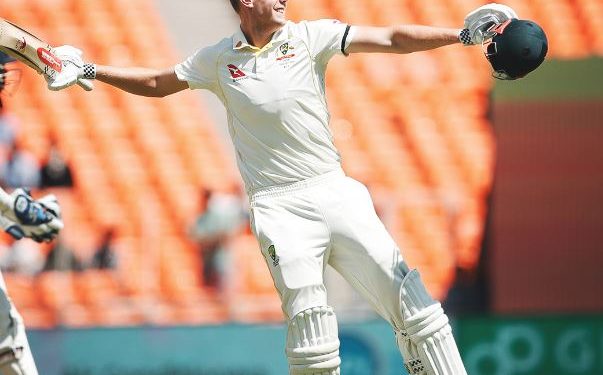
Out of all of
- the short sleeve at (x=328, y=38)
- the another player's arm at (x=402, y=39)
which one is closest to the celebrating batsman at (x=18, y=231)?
the short sleeve at (x=328, y=38)

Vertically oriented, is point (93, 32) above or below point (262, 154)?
above

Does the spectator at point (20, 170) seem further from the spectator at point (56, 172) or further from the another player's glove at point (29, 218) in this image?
the another player's glove at point (29, 218)

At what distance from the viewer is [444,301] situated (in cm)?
918

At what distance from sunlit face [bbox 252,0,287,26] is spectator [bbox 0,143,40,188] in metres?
5.56

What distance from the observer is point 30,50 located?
532 cm

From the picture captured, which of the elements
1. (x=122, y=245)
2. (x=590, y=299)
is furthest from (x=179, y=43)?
(x=590, y=299)

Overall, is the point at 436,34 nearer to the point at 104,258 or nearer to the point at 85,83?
the point at 85,83

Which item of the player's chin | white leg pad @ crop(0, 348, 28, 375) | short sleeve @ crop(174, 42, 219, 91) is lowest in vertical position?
white leg pad @ crop(0, 348, 28, 375)

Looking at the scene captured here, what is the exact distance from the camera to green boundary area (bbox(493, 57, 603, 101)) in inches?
372

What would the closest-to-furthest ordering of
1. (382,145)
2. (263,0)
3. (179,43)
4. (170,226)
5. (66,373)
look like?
(263,0) → (66,373) → (170,226) → (382,145) → (179,43)

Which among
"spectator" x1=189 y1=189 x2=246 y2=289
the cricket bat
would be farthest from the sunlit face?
"spectator" x1=189 y1=189 x2=246 y2=289

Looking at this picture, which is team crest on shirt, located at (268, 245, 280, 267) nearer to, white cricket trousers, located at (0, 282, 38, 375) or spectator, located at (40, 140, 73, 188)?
white cricket trousers, located at (0, 282, 38, 375)

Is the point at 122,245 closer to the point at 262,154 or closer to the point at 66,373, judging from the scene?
the point at 66,373

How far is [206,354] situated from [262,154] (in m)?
4.01
